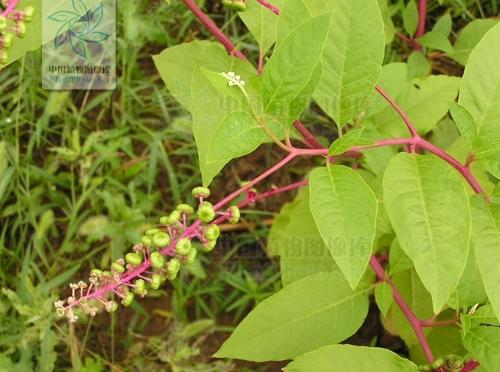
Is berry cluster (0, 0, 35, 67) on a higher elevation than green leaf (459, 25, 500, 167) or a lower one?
higher

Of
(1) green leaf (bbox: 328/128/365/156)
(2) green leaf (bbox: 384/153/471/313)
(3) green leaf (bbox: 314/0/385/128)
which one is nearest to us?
(2) green leaf (bbox: 384/153/471/313)

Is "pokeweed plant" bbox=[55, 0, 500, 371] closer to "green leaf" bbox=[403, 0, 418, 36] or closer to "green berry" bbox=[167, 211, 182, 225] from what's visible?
"green berry" bbox=[167, 211, 182, 225]

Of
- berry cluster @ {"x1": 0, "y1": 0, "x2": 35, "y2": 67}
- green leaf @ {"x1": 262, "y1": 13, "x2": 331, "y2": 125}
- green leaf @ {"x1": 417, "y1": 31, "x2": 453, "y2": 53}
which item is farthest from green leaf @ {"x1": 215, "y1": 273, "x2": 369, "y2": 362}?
green leaf @ {"x1": 417, "y1": 31, "x2": 453, "y2": 53}

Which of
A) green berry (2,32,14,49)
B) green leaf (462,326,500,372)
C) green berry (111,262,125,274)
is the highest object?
green berry (2,32,14,49)

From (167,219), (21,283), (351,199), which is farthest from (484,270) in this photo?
(21,283)

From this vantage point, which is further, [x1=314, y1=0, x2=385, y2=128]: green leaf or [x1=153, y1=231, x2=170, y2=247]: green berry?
[x1=314, y1=0, x2=385, y2=128]: green leaf

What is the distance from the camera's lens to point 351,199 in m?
1.41

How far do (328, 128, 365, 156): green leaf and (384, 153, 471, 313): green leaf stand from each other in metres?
0.10

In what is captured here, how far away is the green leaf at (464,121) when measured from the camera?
1478 mm

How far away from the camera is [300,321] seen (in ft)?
6.19

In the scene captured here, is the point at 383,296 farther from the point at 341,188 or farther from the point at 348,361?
the point at 341,188

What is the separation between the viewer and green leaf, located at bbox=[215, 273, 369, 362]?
1854 millimetres

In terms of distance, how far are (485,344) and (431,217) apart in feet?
1.43

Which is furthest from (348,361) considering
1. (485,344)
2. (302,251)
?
(302,251)
